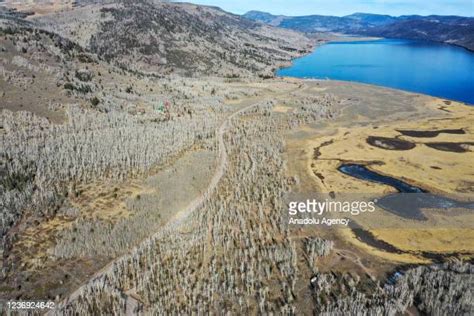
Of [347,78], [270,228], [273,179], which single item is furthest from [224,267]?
[347,78]

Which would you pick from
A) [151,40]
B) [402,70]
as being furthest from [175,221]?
[402,70]

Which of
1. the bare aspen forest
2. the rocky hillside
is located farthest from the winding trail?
the rocky hillside

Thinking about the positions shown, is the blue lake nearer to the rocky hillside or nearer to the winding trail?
the rocky hillside

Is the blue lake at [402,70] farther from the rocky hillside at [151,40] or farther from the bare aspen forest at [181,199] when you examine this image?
the bare aspen forest at [181,199]

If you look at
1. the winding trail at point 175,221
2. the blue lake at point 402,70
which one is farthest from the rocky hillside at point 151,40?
the winding trail at point 175,221

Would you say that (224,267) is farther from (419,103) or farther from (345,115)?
(419,103)
